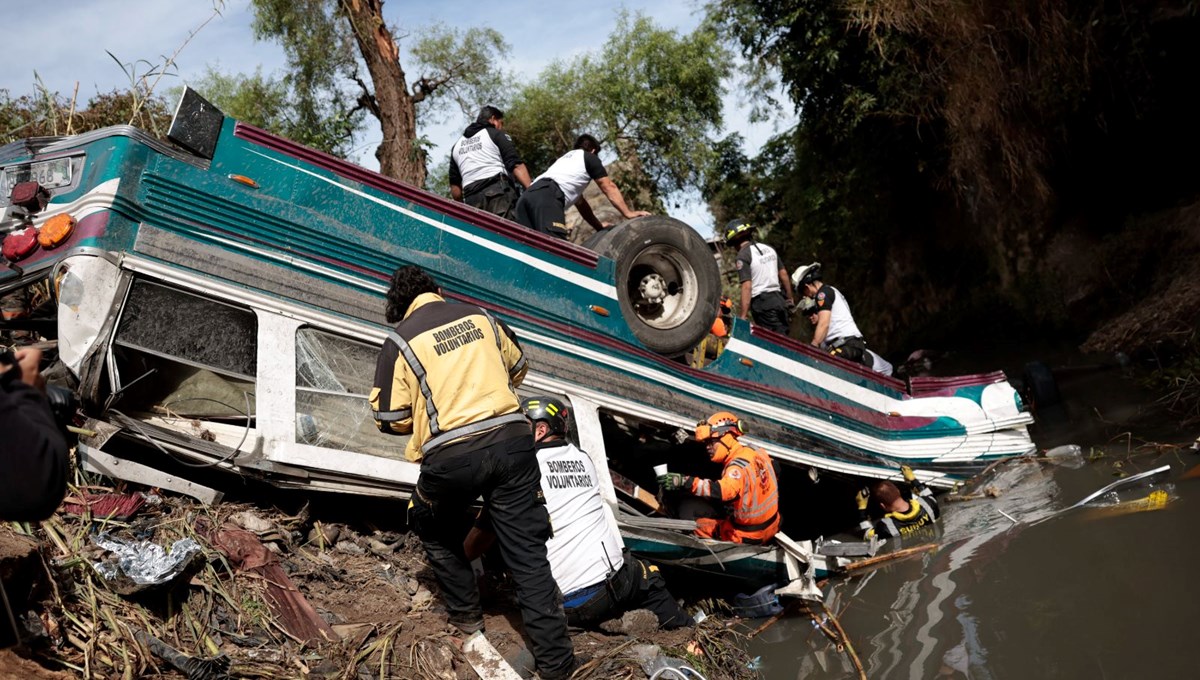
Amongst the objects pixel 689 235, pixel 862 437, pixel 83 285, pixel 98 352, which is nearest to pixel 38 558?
pixel 98 352

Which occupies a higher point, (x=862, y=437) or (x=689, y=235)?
(x=689, y=235)

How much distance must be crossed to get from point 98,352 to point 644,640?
266 centimetres

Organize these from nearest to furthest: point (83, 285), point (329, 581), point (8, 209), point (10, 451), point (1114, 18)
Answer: point (10, 451) → point (83, 285) → point (8, 209) → point (329, 581) → point (1114, 18)

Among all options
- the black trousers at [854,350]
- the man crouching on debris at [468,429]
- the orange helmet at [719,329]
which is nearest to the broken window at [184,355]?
the man crouching on debris at [468,429]

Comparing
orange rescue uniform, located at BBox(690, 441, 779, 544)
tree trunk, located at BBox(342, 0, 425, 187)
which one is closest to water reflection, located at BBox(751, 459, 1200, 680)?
orange rescue uniform, located at BBox(690, 441, 779, 544)

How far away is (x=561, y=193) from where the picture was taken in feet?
19.7

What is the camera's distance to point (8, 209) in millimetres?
4074

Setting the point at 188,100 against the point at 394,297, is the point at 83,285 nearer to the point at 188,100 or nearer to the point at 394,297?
the point at 188,100

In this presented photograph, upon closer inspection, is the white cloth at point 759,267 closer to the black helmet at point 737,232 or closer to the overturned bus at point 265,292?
the black helmet at point 737,232

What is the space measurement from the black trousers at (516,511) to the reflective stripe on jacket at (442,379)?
0.11 m

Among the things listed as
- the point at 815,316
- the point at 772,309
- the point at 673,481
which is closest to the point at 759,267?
the point at 772,309

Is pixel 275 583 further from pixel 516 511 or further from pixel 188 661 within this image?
pixel 516 511

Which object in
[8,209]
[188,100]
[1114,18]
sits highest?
[1114,18]

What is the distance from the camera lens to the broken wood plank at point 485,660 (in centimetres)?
391
